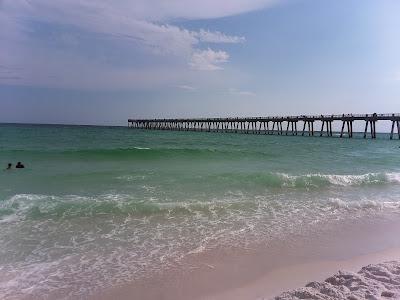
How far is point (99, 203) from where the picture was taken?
32.8 ft

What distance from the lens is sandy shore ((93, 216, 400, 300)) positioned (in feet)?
16.6

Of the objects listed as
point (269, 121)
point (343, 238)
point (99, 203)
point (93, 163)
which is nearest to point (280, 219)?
point (343, 238)

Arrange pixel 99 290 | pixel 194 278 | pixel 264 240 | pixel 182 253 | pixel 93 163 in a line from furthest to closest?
pixel 93 163, pixel 264 240, pixel 182 253, pixel 194 278, pixel 99 290

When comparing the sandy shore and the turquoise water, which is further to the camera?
the turquoise water

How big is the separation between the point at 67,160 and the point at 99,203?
514 inches

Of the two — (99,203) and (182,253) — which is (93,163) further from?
(182,253)

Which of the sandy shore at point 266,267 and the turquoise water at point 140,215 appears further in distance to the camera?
the turquoise water at point 140,215

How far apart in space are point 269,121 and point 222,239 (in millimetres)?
61315

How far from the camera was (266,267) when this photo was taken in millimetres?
5938

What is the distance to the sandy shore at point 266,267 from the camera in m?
5.06

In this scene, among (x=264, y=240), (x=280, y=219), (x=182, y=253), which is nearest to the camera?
(x=182, y=253)

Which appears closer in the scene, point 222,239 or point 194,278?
point 194,278

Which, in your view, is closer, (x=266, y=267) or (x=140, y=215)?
(x=266, y=267)

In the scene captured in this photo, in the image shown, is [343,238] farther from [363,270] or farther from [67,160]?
[67,160]
